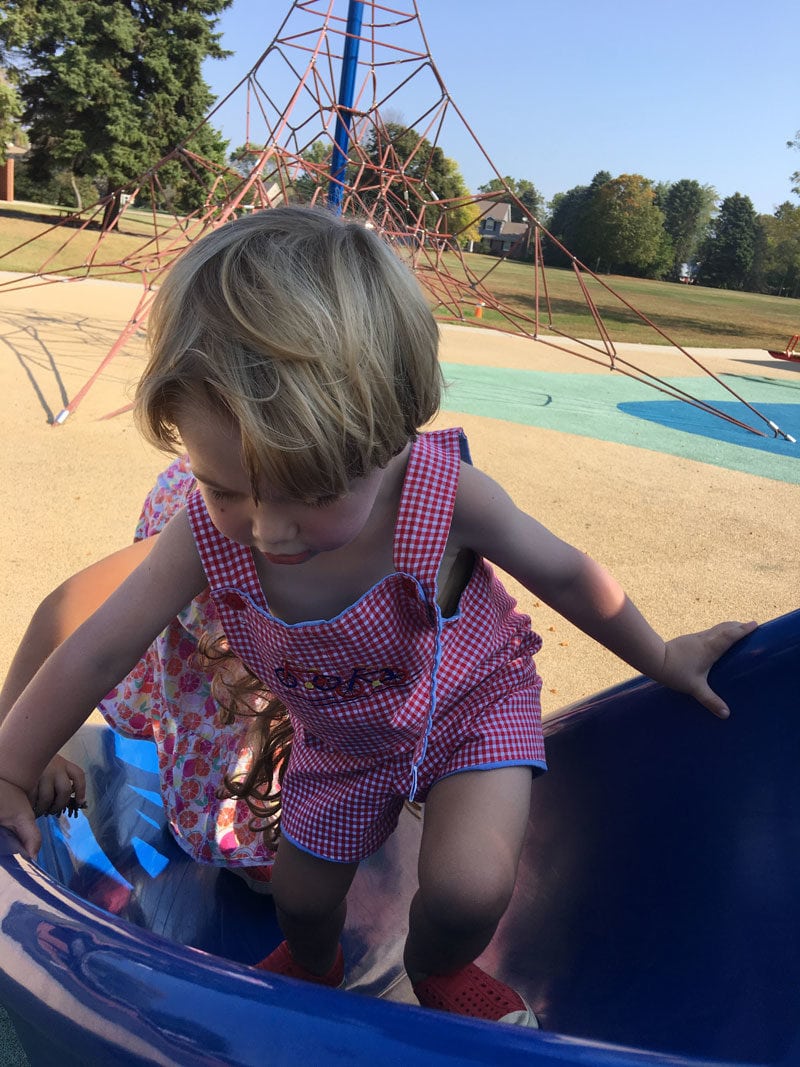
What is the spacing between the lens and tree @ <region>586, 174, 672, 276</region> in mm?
34812

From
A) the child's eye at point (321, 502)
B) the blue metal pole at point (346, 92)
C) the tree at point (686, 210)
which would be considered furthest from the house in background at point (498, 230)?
the child's eye at point (321, 502)

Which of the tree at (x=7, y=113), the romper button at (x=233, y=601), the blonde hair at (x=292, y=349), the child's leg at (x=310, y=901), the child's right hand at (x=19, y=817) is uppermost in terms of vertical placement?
the tree at (x=7, y=113)

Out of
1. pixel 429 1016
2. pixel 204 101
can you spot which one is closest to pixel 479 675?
pixel 429 1016

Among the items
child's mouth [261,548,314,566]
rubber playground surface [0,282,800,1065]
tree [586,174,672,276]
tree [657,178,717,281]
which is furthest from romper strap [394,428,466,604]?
tree [657,178,717,281]

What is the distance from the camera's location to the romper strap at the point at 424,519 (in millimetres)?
870

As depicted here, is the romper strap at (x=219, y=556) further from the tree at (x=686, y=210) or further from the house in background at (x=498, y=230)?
the tree at (x=686, y=210)

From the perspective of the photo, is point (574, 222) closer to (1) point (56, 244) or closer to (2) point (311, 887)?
(1) point (56, 244)

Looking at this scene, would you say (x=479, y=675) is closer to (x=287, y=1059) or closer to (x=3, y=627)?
(x=287, y=1059)

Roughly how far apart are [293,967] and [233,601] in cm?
39

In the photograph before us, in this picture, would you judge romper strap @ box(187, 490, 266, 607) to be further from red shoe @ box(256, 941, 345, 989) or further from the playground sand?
the playground sand

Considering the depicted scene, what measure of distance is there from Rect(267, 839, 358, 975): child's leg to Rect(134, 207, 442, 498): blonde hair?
43 cm

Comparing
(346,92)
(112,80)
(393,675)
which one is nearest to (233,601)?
(393,675)

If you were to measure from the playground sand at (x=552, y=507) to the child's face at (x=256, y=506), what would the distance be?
111 cm

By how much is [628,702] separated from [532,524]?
250 millimetres
